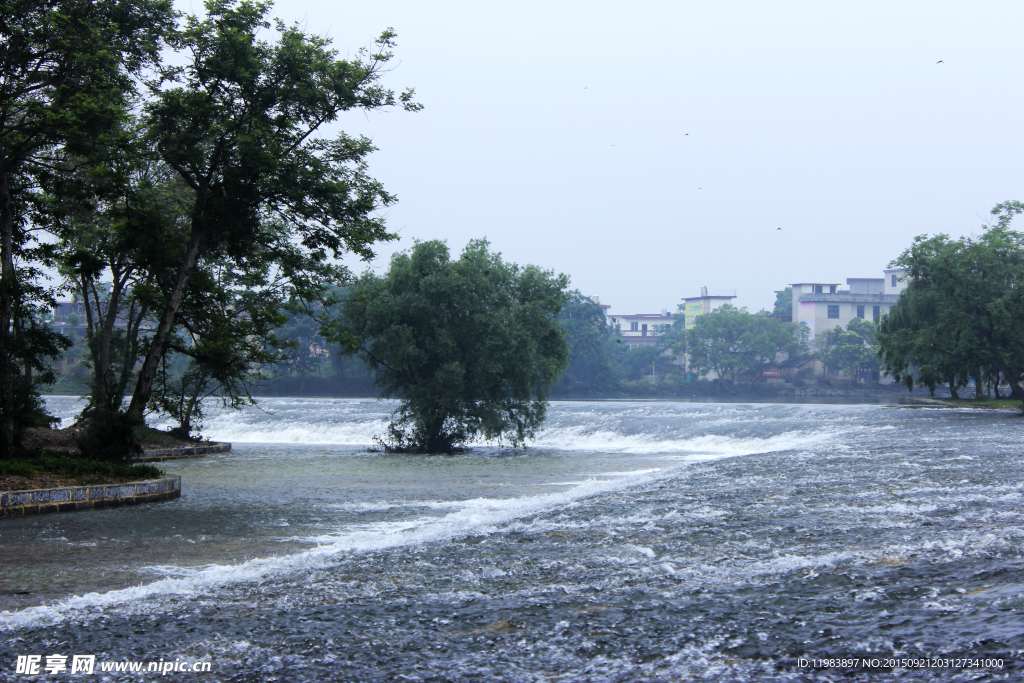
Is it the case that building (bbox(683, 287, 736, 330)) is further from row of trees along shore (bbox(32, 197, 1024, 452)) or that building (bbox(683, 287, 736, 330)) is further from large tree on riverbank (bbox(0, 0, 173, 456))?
large tree on riverbank (bbox(0, 0, 173, 456))

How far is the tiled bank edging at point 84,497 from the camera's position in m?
12.5

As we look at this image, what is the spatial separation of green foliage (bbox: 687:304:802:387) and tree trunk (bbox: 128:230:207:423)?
89137mm

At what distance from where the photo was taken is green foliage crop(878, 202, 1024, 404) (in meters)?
46.5

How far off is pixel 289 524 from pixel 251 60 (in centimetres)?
890

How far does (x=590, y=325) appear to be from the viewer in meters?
104

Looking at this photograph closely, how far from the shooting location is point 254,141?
16.4 meters

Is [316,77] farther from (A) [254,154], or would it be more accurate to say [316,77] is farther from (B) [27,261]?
(B) [27,261]

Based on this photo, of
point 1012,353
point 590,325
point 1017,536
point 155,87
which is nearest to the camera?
point 1017,536

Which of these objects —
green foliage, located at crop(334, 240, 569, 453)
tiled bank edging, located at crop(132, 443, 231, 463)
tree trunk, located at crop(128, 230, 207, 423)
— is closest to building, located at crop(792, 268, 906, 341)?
green foliage, located at crop(334, 240, 569, 453)

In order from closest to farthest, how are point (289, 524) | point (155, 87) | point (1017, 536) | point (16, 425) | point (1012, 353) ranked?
point (1017, 536) → point (289, 524) → point (16, 425) → point (155, 87) → point (1012, 353)

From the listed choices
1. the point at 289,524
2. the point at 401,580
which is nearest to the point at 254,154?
the point at 289,524

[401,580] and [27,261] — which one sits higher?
[27,261]

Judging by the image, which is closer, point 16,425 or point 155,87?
point 16,425

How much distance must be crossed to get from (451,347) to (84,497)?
56.8 ft
